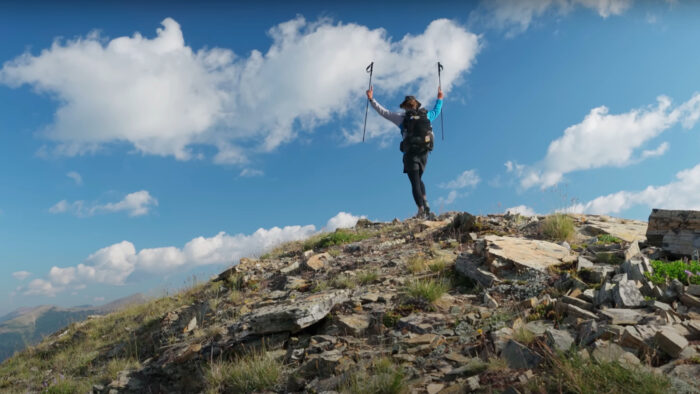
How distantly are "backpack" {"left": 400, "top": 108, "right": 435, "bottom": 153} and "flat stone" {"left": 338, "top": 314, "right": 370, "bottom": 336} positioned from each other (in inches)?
317

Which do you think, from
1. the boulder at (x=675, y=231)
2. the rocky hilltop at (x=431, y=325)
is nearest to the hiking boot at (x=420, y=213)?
the rocky hilltop at (x=431, y=325)

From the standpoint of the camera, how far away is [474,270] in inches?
315

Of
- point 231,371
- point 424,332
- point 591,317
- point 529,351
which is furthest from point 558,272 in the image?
point 231,371

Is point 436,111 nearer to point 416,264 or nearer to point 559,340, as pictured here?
point 416,264

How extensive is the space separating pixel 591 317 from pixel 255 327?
16.6 feet

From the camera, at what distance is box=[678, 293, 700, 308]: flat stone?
532cm

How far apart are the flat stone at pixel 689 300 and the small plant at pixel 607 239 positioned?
3714 millimetres

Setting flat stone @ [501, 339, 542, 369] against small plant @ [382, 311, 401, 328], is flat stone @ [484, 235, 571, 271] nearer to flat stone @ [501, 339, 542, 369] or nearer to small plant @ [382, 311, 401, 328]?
small plant @ [382, 311, 401, 328]

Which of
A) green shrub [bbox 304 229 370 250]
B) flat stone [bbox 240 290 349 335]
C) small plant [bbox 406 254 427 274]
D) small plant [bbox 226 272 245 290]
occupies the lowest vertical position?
flat stone [bbox 240 290 349 335]

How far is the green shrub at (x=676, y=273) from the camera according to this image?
616cm

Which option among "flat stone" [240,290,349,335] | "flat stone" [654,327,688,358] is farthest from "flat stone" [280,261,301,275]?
"flat stone" [654,327,688,358]

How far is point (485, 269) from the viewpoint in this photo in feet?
26.3

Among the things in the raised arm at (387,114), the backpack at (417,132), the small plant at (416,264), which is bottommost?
the small plant at (416,264)

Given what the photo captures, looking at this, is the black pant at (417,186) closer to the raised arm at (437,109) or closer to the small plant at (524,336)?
the raised arm at (437,109)
